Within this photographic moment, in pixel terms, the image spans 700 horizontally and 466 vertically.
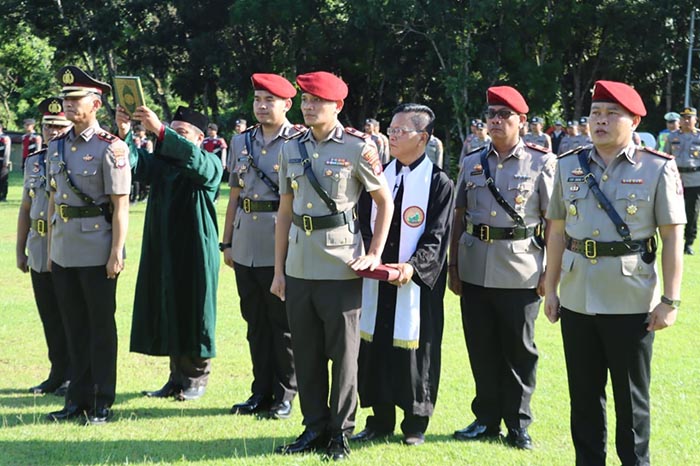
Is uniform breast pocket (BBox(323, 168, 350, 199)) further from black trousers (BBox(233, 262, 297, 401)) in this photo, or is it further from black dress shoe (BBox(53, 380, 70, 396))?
black dress shoe (BBox(53, 380, 70, 396))

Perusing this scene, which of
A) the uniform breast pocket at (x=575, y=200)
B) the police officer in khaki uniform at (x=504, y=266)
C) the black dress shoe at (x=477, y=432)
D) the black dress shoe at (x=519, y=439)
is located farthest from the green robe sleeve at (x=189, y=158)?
the black dress shoe at (x=519, y=439)

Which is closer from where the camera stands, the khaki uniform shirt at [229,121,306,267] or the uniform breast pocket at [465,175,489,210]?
the uniform breast pocket at [465,175,489,210]

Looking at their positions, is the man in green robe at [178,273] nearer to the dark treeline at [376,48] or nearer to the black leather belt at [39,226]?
the black leather belt at [39,226]

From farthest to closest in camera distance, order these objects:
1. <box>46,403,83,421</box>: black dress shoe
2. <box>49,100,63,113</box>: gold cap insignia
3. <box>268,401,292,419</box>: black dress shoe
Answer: <box>49,100,63,113</box>: gold cap insignia < <box>268,401,292,419</box>: black dress shoe < <box>46,403,83,421</box>: black dress shoe

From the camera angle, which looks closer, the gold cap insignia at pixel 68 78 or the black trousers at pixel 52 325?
the gold cap insignia at pixel 68 78

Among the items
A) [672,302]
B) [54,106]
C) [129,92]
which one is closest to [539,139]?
[54,106]

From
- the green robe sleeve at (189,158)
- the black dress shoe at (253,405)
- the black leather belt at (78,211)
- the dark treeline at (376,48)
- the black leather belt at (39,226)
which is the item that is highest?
the dark treeline at (376,48)

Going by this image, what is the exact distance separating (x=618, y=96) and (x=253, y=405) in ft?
10.6

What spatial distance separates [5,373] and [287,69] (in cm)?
2859

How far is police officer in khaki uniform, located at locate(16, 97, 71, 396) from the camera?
21.5 feet

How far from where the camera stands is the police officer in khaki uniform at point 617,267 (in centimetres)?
424

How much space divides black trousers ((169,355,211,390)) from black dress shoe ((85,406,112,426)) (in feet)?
2.31

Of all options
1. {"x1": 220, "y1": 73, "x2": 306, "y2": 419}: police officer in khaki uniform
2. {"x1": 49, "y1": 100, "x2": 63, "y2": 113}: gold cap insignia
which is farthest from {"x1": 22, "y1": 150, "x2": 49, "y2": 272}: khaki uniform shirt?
{"x1": 220, "y1": 73, "x2": 306, "y2": 419}: police officer in khaki uniform

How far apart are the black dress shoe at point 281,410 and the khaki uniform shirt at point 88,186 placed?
1.50 meters
